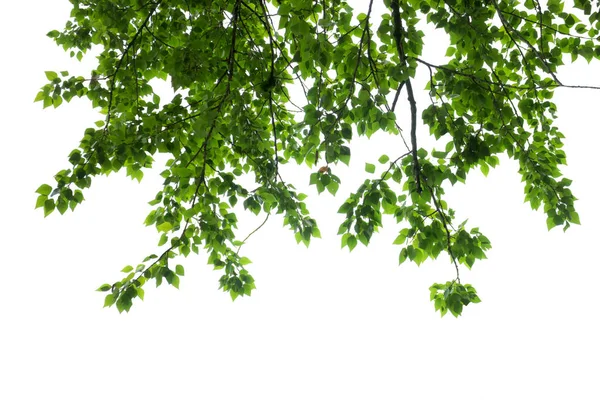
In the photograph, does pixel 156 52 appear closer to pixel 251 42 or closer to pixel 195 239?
pixel 251 42

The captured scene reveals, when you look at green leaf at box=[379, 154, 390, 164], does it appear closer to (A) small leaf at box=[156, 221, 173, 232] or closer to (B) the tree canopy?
(B) the tree canopy

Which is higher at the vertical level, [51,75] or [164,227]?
[51,75]

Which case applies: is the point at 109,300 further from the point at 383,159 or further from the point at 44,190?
the point at 383,159

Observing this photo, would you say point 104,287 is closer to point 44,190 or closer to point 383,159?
point 44,190

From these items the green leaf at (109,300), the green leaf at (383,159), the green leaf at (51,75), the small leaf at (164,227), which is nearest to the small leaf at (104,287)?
the green leaf at (109,300)

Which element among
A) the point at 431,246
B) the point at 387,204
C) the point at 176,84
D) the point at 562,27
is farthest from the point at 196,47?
the point at 562,27

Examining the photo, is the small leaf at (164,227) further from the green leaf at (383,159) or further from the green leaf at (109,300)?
the green leaf at (383,159)

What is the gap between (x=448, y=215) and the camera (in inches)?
71.5

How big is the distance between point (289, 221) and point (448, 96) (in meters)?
0.72

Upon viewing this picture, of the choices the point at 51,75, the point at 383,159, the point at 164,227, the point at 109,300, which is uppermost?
the point at 51,75

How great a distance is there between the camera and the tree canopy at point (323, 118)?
4.92 feet

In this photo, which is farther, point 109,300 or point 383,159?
point 383,159

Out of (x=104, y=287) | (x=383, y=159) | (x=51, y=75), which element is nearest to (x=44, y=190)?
(x=104, y=287)

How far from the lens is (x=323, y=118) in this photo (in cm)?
143
